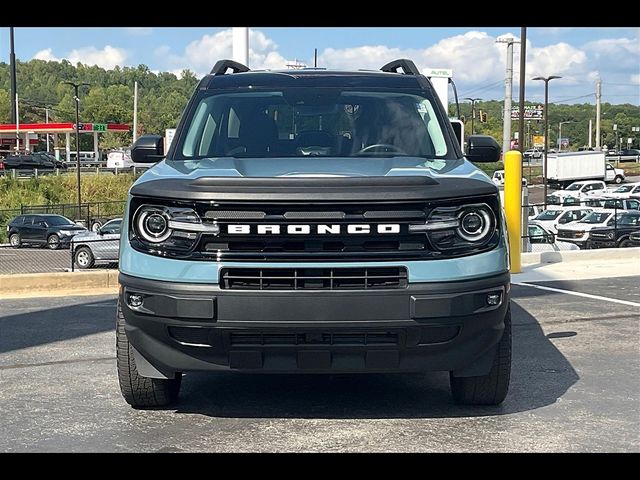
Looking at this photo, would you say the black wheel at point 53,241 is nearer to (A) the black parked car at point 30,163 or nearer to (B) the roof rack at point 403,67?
(B) the roof rack at point 403,67

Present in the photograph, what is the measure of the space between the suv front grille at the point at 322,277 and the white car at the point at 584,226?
69.6ft

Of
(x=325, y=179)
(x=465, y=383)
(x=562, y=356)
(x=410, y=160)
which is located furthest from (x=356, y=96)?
(x=562, y=356)

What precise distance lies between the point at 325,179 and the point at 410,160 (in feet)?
3.25

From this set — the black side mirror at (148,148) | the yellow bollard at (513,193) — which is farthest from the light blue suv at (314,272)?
the yellow bollard at (513,193)

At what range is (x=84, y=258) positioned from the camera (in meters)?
23.0

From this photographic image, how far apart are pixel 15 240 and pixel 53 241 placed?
3.28 meters

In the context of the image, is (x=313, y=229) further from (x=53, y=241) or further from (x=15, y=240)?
(x=15, y=240)

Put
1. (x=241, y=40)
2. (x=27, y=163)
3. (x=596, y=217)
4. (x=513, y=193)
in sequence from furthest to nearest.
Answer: (x=27, y=163) → (x=596, y=217) → (x=241, y=40) → (x=513, y=193)

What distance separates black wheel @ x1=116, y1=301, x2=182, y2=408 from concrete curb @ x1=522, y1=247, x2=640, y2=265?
956cm

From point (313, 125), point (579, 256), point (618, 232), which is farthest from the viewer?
point (618, 232)

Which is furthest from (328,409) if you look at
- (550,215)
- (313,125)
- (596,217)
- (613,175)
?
(613,175)

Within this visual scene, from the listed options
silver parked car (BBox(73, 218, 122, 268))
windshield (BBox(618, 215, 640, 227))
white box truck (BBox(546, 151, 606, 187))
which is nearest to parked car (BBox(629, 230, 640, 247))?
windshield (BBox(618, 215, 640, 227))

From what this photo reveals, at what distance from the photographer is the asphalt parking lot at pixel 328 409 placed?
4.55m

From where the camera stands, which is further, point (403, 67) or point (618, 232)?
point (618, 232)
